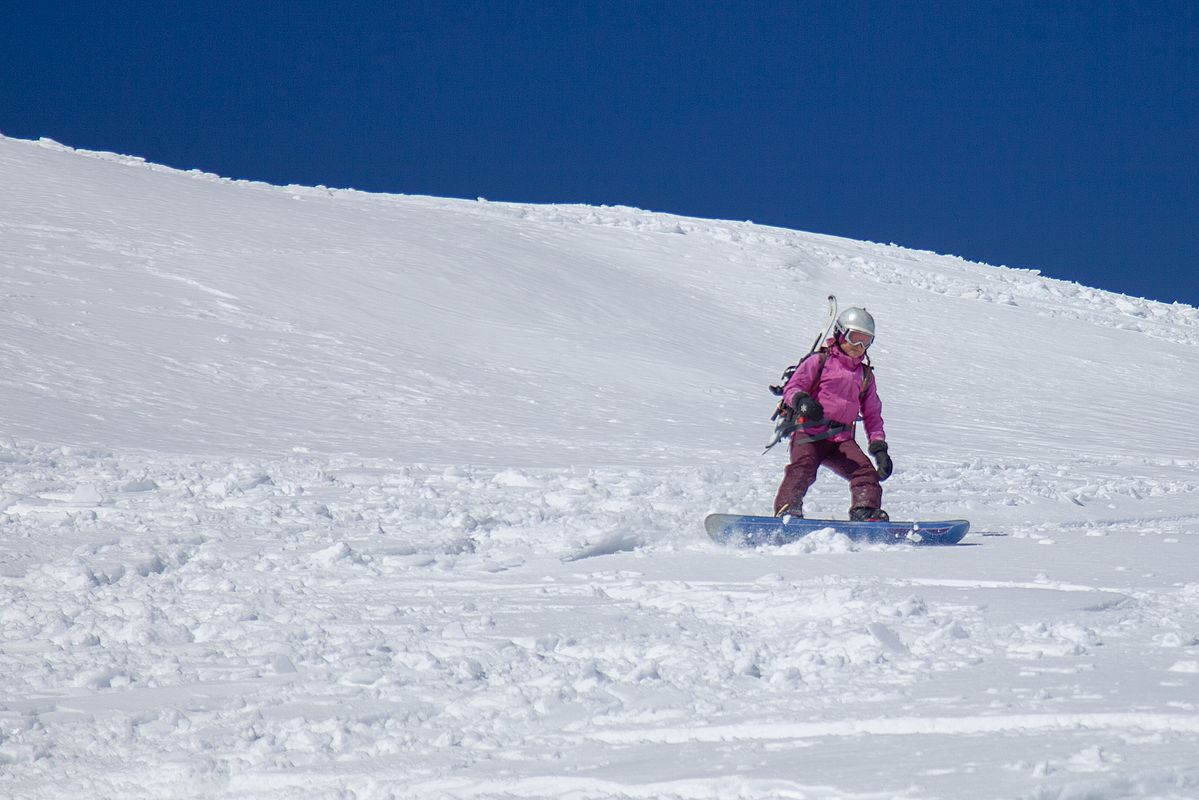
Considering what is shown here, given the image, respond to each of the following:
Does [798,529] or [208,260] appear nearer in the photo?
[798,529]

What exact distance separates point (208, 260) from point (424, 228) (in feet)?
21.0

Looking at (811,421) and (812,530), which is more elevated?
(811,421)

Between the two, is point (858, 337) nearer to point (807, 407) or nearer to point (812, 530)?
point (807, 407)

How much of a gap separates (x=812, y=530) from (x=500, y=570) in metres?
1.81

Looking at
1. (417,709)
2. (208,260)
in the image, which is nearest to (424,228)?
(208,260)

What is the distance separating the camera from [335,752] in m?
3.80

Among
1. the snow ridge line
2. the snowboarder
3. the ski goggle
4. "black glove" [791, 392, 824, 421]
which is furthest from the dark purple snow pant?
the snow ridge line

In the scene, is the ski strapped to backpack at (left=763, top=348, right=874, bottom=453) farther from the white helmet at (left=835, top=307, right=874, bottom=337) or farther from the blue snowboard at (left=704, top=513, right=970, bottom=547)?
the blue snowboard at (left=704, top=513, right=970, bottom=547)

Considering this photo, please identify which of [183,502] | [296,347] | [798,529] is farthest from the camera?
[296,347]

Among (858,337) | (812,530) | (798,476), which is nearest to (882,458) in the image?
(798,476)

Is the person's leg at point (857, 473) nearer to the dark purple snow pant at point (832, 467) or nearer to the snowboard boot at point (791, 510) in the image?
the dark purple snow pant at point (832, 467)

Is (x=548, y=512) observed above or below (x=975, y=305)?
below

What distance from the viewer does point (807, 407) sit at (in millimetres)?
7332

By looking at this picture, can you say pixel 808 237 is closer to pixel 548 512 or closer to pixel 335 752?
pixel 548 512
